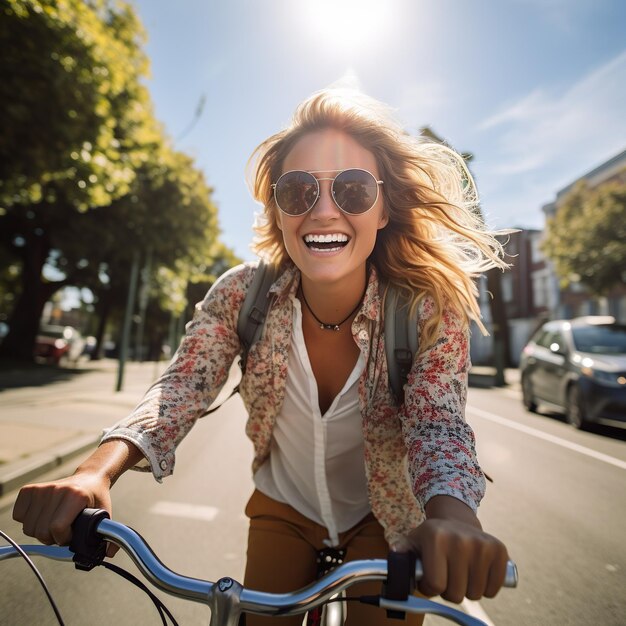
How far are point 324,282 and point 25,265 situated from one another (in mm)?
24693

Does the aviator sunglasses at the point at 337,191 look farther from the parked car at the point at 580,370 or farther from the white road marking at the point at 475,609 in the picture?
the parked car at the point at 580,370

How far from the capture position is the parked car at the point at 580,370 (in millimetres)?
8250

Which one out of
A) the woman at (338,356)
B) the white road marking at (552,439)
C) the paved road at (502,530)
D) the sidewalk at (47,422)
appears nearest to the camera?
the woman at (338,356)

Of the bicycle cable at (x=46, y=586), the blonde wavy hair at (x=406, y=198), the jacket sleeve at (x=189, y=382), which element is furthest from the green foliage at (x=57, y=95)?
the bicycle cable at (x=46, y=586)

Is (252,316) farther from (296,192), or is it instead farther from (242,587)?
(242,587)

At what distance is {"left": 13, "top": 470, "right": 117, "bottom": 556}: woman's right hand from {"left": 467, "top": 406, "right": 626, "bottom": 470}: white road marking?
22.4 ft

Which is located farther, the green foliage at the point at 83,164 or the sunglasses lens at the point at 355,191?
the green foliage at the point at 83,164

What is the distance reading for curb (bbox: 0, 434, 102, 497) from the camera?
15.6 feet

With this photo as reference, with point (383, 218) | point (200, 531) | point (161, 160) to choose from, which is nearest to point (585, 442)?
point (200, 531)

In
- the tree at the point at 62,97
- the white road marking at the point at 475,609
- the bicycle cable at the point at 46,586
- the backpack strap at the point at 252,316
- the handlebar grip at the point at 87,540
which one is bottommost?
the white road marking at the point at 475,609

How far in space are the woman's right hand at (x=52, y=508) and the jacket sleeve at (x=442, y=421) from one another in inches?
32.7

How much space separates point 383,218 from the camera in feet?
7.17

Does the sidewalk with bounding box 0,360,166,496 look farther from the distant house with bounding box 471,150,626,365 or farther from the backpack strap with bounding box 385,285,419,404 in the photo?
the distant house with bounding box 471,150,626,365

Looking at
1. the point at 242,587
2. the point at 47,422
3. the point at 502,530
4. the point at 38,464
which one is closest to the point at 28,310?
the point at 47,422
